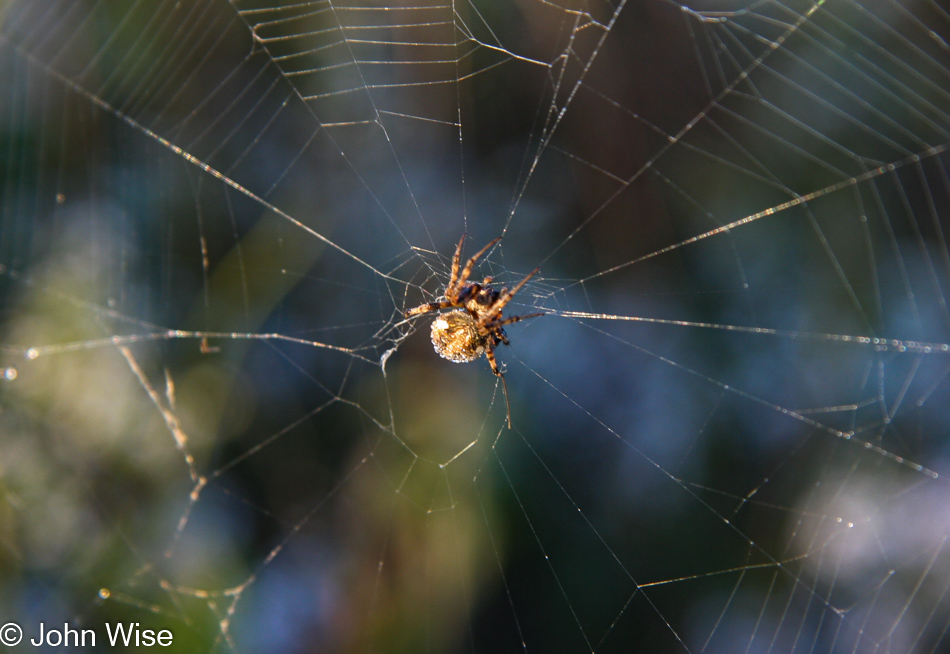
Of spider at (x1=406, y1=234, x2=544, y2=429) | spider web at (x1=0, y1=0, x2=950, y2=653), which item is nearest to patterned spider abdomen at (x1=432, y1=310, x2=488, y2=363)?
spider at (x1=406, y1=234, x2=544, y2=429)

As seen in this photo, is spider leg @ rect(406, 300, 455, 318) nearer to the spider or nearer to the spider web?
the spider

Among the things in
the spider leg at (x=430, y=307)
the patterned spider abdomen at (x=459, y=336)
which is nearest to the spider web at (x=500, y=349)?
the spider leg at (x=430, y=307)

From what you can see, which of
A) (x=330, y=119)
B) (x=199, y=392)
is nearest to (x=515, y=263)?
(x=330, y=119)

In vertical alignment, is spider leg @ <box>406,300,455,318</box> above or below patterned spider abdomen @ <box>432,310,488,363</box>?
above

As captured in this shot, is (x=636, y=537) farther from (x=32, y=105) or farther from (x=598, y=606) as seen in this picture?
(x=32, y=105)

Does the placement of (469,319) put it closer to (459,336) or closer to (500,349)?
(459,336)

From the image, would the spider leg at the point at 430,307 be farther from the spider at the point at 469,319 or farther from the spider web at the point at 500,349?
the spider web at the point at 500,349
